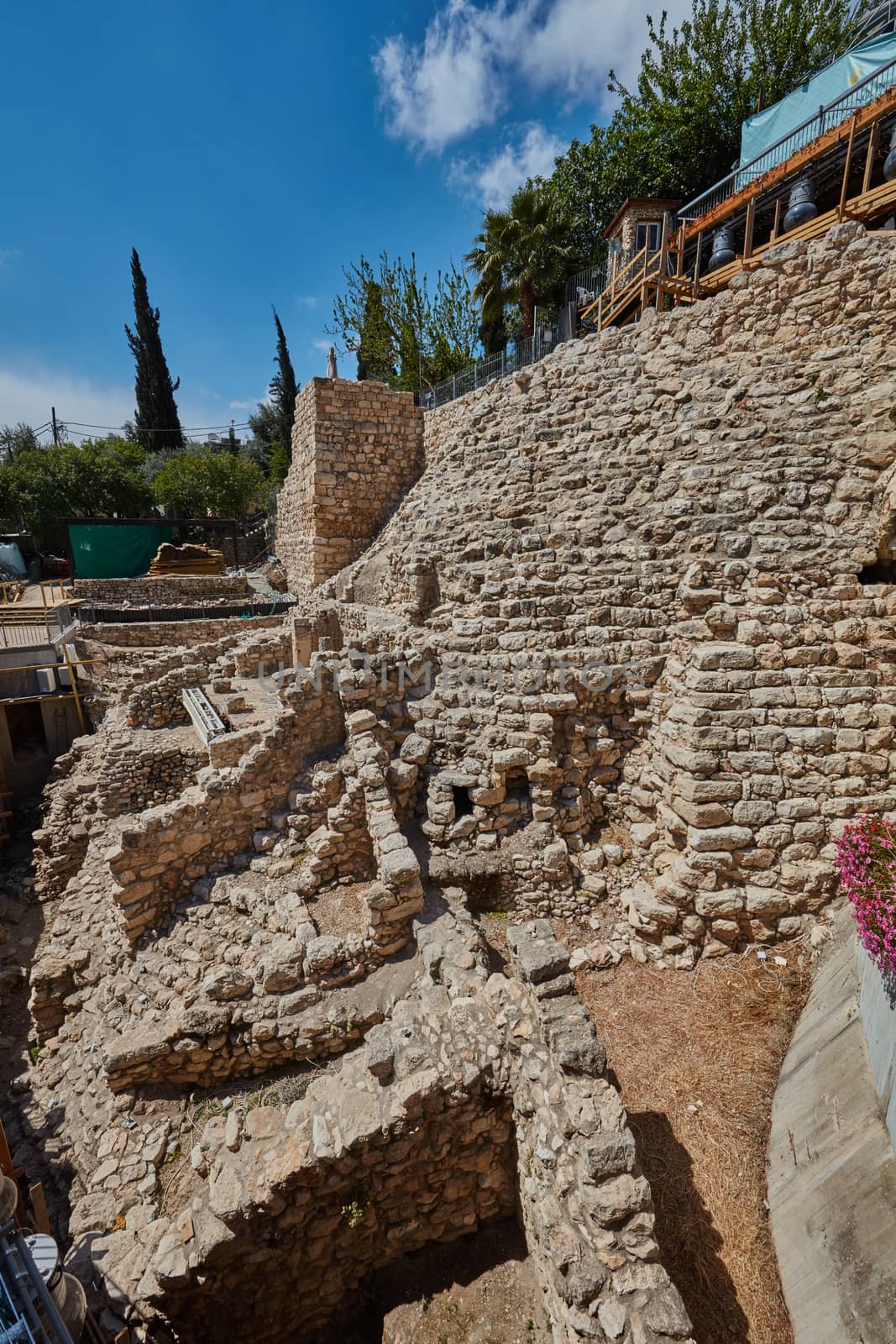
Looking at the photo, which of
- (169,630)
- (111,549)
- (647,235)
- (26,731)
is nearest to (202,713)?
(169,630)

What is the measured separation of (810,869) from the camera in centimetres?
563

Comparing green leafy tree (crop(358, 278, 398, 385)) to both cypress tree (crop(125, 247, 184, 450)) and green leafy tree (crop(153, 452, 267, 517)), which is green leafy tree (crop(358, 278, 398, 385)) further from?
cypress tree (crop(125, 247, 184, 450))

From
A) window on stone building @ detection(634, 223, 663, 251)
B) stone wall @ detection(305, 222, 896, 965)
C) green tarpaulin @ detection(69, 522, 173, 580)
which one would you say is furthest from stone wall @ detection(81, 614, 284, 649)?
window on stone building @ detection(634, 223, 663, 251)

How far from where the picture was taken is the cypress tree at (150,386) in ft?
133

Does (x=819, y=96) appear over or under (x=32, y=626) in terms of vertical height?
over

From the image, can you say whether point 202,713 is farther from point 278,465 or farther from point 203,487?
point 278,465

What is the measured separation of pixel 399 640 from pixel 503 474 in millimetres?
4215

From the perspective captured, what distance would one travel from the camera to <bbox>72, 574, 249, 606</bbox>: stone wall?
20703 mm

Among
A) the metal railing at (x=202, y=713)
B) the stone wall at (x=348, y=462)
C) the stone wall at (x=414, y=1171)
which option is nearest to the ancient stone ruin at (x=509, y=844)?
the stone wall at (x=414, y=1171)

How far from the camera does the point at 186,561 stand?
74.0 ft

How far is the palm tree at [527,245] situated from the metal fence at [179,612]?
14700mm

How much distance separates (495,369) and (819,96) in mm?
10171

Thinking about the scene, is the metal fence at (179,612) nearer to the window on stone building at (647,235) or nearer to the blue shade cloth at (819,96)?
the window on stone building at (647,235)

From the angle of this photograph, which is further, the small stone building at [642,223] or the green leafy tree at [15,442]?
the green leafy tree at [15,442]
